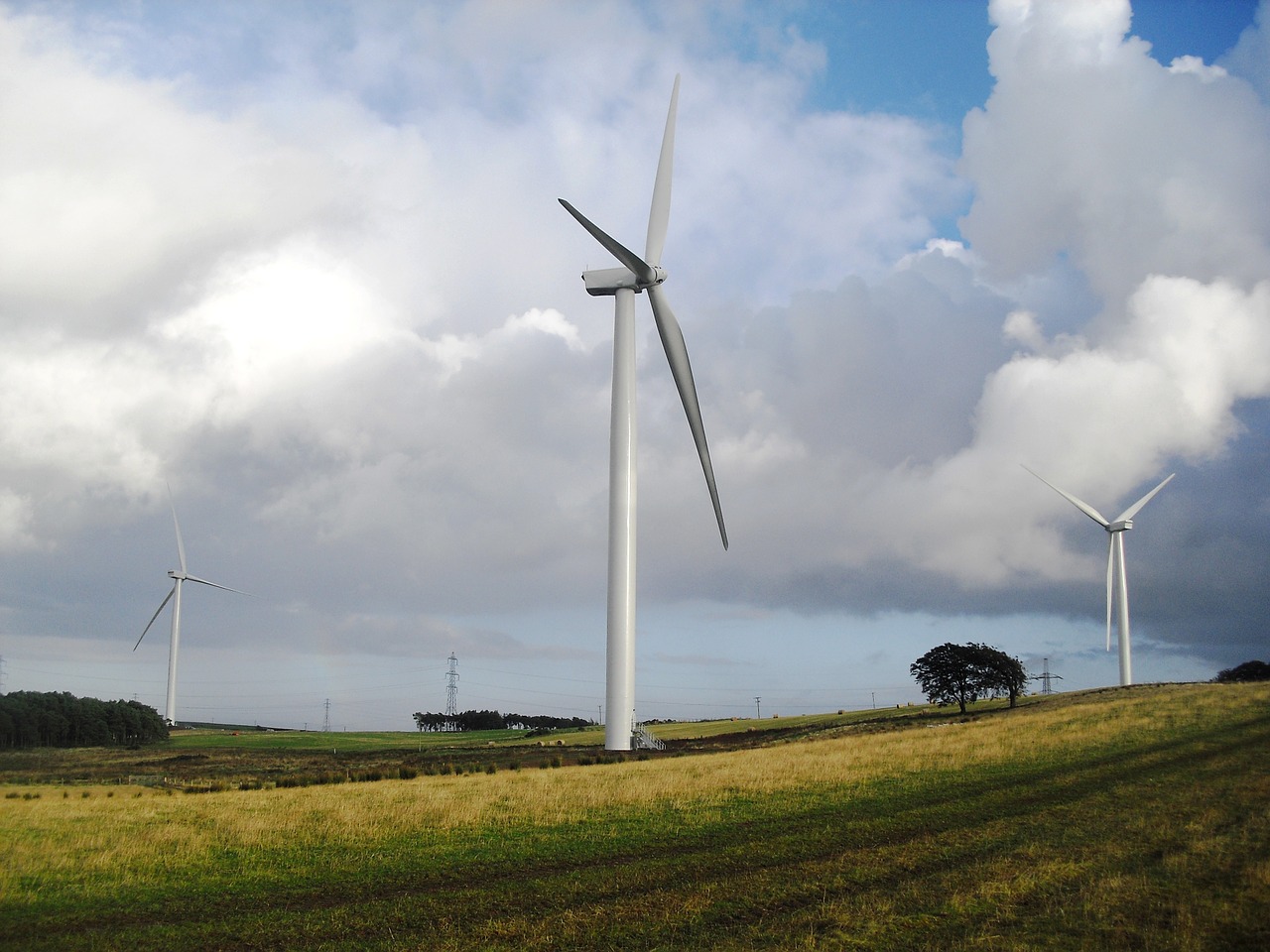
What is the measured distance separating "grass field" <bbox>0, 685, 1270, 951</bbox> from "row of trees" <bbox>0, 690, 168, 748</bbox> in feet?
105

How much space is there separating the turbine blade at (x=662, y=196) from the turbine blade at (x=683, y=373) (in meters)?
4.09

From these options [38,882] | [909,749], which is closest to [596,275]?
[909,749]

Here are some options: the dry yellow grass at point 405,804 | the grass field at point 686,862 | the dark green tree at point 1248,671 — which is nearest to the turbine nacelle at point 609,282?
the dry yellow grass at point 405,804

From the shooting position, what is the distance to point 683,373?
55688 mm

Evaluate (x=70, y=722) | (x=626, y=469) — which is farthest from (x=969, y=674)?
(x=70, y=722)

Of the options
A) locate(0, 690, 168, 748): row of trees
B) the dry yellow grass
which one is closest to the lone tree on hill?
the dry yellow grass

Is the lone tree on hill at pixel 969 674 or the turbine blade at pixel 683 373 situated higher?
the turbine blade at pixel 683 373

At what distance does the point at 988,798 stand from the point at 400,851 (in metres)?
17.5

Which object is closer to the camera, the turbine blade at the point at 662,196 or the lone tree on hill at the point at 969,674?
the turbine blade at the point at 662,196

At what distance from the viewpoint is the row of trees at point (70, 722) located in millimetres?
63422

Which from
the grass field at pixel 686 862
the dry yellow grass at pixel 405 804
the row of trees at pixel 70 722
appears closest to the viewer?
the grass field at pixel 686 862

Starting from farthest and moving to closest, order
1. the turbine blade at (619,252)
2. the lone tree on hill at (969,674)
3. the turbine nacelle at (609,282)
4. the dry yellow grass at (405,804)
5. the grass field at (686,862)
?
the lone tree on hill at (969,674) < the turbine nacelle at (609,282) < the turbine blade at (619,252) < the dry yellow grass at (405,804) < the grass field at (686,862)

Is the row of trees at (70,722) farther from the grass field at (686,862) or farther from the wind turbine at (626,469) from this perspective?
the wind turbine at (626,469)

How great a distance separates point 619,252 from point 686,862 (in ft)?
144
